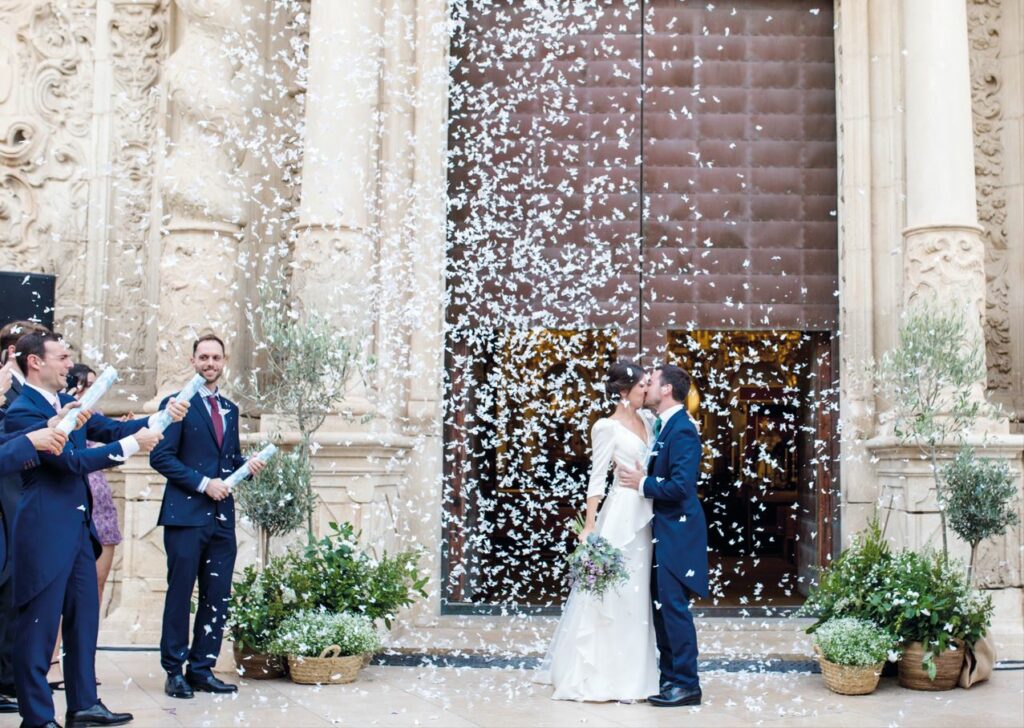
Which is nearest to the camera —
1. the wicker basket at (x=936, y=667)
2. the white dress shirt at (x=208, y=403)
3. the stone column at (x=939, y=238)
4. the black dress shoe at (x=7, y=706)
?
the black dress shoe at (x=7, y=706)

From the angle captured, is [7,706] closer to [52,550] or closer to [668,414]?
[52,550]

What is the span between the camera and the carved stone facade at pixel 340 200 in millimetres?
8508

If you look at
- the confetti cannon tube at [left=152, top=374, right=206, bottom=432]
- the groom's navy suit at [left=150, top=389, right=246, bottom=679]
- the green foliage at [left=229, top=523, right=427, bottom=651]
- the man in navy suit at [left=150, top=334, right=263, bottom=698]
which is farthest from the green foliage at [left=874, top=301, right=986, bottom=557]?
the confetti cannon tube at [left=152, top=374, right=206, bottom=432]

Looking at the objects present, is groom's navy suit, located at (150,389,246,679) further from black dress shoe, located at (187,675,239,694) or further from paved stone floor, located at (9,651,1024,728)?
paved stone floor, located at (9,651,1024,728)

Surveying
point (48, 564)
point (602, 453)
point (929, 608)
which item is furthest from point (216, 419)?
point (929, 608)

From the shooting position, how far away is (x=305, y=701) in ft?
20.9

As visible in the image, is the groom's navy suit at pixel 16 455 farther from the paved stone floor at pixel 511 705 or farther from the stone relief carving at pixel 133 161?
the stone relief carving at pixel 133 161

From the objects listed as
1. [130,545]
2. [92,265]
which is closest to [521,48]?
[92,265]

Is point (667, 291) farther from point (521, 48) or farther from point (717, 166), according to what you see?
point (521, 48)

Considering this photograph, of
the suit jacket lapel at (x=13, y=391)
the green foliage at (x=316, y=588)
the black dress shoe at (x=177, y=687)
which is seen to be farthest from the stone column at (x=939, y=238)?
the suit jacket lapel at (x=13, y=391)

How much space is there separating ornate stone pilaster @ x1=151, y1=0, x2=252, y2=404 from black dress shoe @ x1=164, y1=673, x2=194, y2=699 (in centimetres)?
293

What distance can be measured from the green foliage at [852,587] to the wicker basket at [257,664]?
11.0 feet

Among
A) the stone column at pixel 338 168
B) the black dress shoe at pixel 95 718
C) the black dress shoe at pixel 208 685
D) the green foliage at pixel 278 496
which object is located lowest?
the black dress shoe at pixel 208 685

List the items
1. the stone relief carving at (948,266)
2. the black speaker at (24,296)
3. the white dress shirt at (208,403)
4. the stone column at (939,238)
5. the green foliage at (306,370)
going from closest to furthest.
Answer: the white dress shirt at (208,403) < the green foliage at (306,370) < the stone column at (939,238) < the stone relief carving at (948,266) < the black speaker at (24,296)
